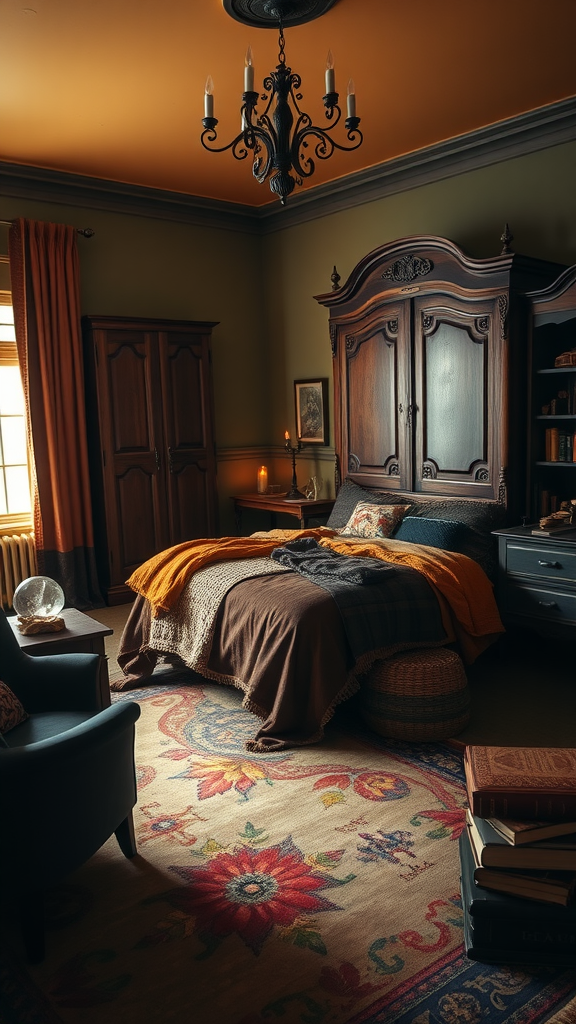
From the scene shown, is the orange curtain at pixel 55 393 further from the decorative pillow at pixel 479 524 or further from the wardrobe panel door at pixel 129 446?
the decorative pillow at pixel 479 524

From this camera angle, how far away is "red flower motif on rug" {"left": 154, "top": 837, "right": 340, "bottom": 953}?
2150 millimetres

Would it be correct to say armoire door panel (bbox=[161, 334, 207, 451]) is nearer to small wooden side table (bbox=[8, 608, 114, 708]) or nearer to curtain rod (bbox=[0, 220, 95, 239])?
curtain rod (bbox=[0, 220, 95, 239])

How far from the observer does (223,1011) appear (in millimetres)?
1849

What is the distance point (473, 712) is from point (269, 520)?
11.8 feet

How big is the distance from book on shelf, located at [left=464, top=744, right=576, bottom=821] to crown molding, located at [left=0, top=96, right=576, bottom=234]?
376 centimetres

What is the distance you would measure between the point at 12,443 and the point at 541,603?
3769mm

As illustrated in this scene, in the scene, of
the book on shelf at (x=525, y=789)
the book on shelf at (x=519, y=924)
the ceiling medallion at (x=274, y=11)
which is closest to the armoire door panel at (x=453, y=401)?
the ceiling medallion at (x=274, y=11)

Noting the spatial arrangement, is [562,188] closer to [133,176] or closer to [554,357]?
[554,357]

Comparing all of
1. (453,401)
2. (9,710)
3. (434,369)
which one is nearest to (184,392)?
(434,369)

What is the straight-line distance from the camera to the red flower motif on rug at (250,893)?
2.15 m

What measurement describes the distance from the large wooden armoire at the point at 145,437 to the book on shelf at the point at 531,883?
4.11 metres

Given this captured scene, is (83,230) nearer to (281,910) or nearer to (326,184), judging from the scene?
(326,184)

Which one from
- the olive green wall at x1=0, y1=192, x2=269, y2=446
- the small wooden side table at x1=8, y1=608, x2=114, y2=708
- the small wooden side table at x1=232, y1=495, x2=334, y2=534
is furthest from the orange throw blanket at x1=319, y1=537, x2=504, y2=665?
the olive green wall at x1=0, y1=192, x2=269, y2=446

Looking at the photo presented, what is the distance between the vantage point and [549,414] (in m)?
4.36
